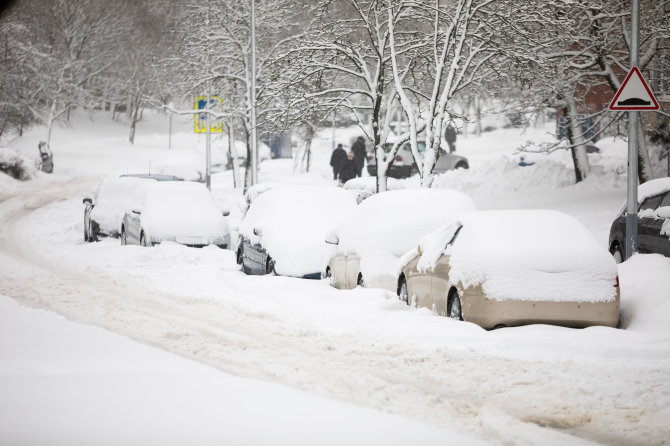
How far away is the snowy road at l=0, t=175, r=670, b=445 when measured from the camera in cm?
634

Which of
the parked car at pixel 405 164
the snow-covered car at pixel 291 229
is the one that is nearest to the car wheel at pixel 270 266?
the snow-covered car at pixel 291 229

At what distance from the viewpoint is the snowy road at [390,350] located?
6.34 metres

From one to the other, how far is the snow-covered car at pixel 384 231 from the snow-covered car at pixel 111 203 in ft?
26.4

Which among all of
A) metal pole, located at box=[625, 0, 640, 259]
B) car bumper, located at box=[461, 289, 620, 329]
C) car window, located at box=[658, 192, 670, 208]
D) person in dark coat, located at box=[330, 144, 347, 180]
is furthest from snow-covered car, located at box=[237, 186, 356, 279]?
person in dark coat, located at box=[330, 144, 347, 180]

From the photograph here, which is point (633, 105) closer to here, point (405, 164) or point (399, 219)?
point (399, 219)

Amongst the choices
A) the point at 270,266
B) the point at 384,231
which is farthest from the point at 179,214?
the point at 384,231

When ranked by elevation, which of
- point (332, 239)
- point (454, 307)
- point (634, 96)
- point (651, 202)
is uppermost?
point (634, 96)

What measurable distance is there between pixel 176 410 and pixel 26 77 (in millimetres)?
49401

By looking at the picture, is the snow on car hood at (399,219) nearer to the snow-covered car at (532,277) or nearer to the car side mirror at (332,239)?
the car side mirror at (332,239)

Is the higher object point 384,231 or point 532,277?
point 384,231

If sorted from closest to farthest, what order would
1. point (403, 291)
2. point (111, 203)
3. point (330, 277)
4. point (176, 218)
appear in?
point (403, 291)
point (330, 277)
point (176, 218)
point (111, 203)

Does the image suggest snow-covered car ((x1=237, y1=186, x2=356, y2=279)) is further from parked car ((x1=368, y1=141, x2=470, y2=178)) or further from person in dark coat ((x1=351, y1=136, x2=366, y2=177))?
parked car ((x1=368, y1=141, x2=470, y2=178))

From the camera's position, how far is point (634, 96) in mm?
13141

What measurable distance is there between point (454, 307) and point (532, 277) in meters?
1.10
